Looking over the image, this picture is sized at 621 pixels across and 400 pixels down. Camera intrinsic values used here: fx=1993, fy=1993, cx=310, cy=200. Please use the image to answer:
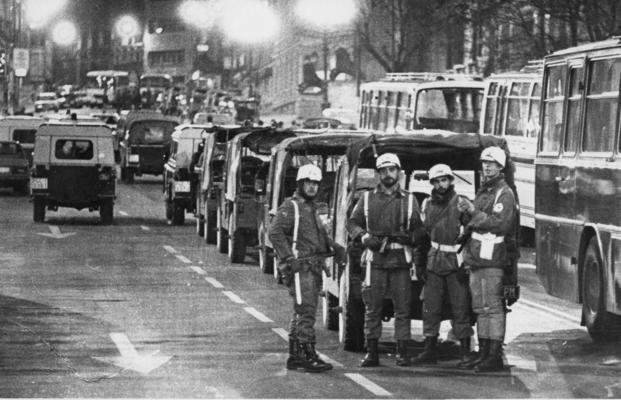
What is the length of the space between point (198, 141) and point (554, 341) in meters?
26.1

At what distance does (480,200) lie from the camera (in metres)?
16.7

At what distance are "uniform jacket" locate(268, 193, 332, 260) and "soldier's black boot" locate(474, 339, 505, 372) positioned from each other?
1.58m

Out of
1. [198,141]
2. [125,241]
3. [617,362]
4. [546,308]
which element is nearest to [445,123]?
[198,141]

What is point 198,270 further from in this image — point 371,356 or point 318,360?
point 318,360

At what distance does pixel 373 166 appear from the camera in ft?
61.0

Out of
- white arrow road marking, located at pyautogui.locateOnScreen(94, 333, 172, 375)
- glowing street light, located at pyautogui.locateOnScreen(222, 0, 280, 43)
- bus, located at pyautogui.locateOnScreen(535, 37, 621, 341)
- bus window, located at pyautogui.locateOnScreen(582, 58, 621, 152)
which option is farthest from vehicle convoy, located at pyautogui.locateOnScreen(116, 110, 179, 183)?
glowing street light, located at pyautogui.locateOnScreen(222, 0, 280, 43)

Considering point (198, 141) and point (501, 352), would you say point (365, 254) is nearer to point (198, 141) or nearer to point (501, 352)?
point (501, 352)

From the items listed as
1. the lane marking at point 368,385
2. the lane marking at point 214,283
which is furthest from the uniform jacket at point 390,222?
the lane marking at point 214,283

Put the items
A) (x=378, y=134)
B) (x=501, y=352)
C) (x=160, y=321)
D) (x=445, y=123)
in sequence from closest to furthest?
(x=501, y=352), (x=378, y=134), (x=160, y=321), (x=445, y=123)

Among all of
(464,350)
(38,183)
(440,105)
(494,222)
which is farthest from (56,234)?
(494,222)

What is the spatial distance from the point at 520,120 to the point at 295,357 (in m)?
19.7

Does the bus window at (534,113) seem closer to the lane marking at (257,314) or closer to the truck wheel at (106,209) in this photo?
the truck wheel at (106,209)

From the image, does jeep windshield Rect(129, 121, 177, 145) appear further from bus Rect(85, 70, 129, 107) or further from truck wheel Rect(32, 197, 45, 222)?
bus Rect(85, 70, 129, 107)

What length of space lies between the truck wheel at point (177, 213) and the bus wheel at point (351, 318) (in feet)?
74.3
